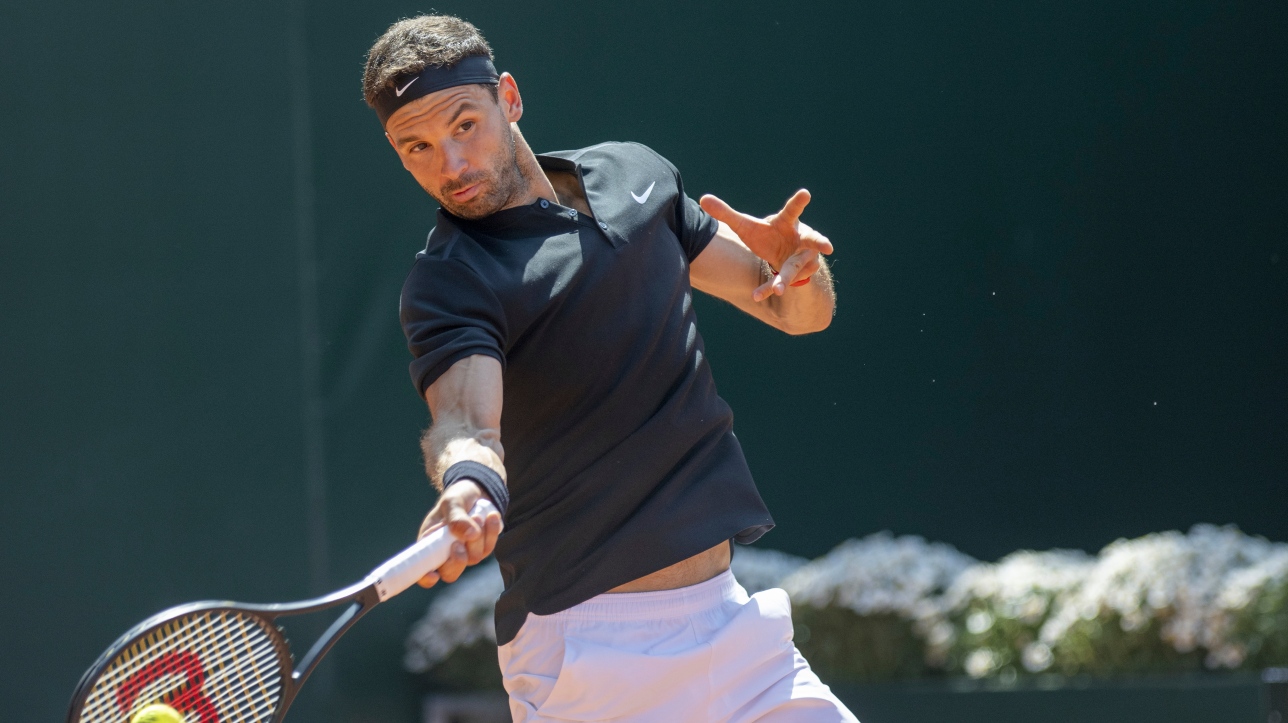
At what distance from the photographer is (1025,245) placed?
5223 millimetres

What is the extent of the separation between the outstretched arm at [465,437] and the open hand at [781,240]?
0.62m

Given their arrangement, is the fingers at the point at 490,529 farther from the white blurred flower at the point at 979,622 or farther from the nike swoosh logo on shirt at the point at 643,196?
the white blurred flower at the point at 979,622

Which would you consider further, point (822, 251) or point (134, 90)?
point (134, 90)

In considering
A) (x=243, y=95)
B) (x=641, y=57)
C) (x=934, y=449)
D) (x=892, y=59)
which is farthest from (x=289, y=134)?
(x=934, y=449)

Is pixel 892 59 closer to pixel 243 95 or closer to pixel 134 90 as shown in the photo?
pixel 243 95

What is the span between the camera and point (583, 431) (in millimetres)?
2496

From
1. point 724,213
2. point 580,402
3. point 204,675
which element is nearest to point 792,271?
point 724,213

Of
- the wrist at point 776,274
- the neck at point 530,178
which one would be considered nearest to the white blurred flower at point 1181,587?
the wrist at point 776,274

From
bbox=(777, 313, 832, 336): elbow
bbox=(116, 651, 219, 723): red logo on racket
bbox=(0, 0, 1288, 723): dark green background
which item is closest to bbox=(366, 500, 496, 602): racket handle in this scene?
bbox=(116, 651, 219, 723): red logo on racket

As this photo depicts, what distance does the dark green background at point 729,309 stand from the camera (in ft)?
15.5

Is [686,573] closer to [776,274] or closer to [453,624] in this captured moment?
[776,274]

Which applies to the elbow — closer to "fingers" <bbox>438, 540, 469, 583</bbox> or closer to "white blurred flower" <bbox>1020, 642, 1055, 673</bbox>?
"fingers" <bbox>438, 540, 469, 583</bbox>

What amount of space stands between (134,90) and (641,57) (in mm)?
1776

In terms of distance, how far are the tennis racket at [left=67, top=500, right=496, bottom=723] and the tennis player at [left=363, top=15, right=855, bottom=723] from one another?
31 cm
